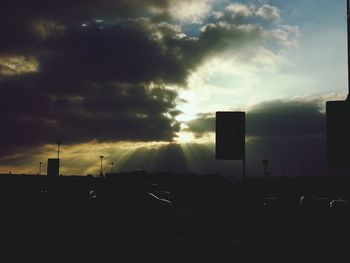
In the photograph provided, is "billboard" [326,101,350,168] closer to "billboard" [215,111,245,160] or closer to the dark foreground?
the dark foreground

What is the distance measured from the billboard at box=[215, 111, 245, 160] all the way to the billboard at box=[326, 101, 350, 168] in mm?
6696

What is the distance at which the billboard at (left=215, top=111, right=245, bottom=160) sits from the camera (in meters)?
23.9

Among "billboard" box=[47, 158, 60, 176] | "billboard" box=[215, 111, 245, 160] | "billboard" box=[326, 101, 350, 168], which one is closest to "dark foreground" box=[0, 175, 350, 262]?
"billboard" box=[326, 101, 350, 168]

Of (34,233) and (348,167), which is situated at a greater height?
(348,167)

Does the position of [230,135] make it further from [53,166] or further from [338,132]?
[53,166]

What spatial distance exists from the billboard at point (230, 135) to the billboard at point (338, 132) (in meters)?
6.70

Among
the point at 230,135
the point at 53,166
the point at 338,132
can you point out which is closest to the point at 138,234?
the point at 230,135

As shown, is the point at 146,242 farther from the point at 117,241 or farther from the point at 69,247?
the point at 69,247

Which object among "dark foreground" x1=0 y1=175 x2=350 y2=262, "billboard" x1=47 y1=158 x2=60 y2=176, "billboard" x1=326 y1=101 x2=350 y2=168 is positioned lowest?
"dark foreground" x1=0 y1=175 x2=350 y2=262

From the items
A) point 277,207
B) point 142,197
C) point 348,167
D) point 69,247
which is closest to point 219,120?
point 142,197

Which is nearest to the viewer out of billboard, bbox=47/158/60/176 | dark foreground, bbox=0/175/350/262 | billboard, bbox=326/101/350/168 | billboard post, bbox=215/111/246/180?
dark foreground, bbox=0/175/350/262

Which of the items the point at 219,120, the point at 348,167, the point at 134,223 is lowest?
the point at 134,223

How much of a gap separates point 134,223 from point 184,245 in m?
9.62

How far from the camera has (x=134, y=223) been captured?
23672mm
